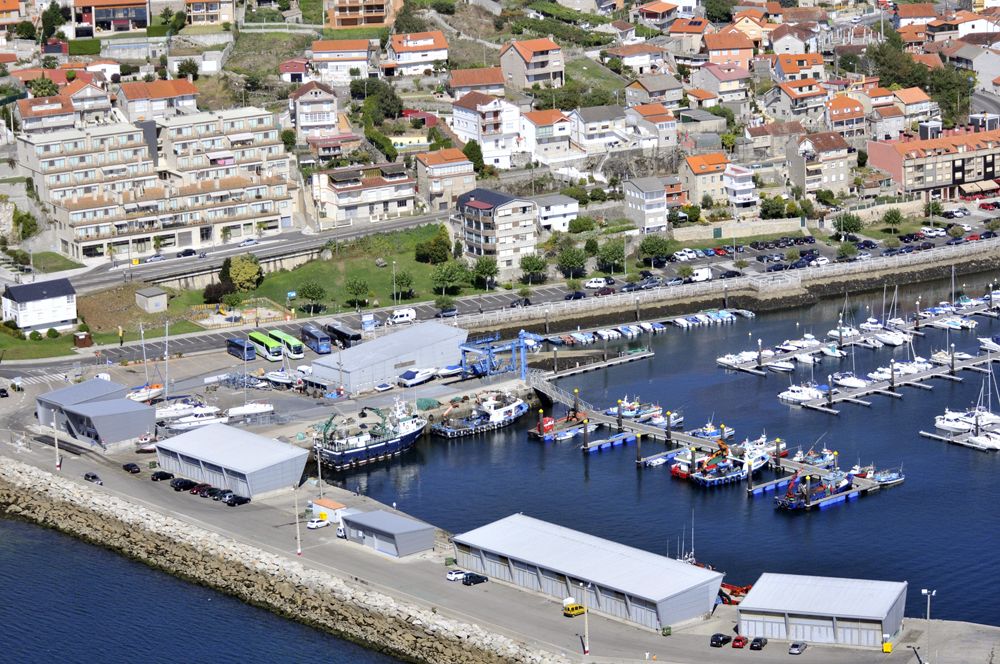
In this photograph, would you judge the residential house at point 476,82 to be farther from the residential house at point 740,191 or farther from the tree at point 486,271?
the tree at point 486,271

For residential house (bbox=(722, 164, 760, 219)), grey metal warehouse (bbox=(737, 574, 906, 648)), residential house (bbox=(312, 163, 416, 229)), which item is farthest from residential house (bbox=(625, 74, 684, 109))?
grey metal warehouse (bbox=(737, 574, 906, 648))

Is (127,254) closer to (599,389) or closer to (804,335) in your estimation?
(599,389)

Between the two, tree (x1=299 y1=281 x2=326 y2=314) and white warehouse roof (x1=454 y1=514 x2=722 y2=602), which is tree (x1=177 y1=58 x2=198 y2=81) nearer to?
tree (x1=299 y1=281 x2=326 y2=314)

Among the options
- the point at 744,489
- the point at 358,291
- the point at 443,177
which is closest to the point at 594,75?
the point at 443,177

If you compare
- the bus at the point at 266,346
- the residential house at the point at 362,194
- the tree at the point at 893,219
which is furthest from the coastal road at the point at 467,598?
the tree at the point at 893,219

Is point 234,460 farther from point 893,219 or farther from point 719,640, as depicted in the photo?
point 893,219
